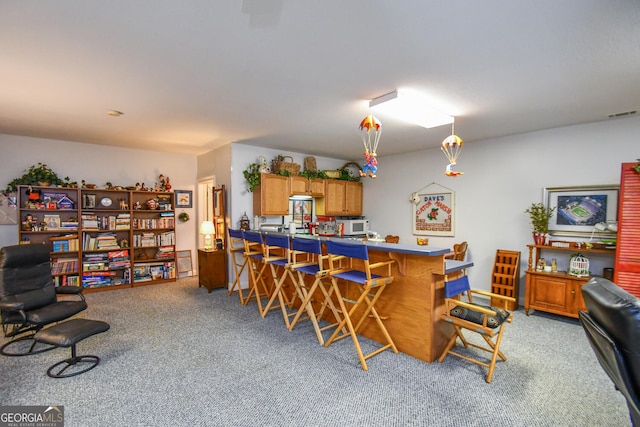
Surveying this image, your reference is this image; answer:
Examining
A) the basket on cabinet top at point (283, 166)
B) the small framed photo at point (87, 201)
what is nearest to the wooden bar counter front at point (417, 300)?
the basket on cabinet top at point (283, 166)

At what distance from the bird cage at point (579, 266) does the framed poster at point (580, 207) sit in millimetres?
367

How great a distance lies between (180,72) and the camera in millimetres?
2484

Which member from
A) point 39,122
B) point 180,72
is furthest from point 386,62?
point 39,122

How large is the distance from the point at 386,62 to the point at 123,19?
1.77m

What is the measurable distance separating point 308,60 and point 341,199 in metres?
4.10

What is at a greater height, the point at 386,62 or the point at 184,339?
the point at 386,62

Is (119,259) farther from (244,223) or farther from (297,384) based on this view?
(297,384)

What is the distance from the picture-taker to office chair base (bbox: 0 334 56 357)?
2.85 meters

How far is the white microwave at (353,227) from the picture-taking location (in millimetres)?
5728

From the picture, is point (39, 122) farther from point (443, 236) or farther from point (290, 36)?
point (443, 236)

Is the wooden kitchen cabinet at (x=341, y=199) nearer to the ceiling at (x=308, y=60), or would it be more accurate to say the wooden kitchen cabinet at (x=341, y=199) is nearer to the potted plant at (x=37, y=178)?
the ceiling at (x=308, y=60)

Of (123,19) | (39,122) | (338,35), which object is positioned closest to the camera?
(123,19)

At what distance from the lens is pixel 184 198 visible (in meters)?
6.23

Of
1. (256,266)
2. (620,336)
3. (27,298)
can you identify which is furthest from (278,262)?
(620,336)
